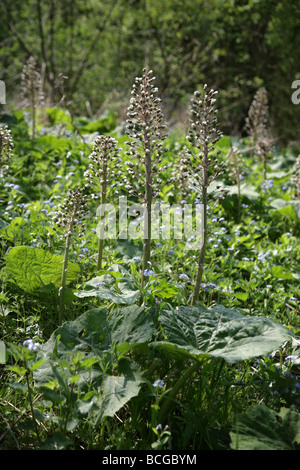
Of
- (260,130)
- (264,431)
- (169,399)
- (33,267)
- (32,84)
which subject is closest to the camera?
(264,431)

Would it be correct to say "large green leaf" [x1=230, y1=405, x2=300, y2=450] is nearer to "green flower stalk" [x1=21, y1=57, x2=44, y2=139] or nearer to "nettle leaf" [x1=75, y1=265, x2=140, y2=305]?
"nettle leaf" [x1=75, y1=265, x2=140, y2=305]

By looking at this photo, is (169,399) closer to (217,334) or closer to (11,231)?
(217,334)

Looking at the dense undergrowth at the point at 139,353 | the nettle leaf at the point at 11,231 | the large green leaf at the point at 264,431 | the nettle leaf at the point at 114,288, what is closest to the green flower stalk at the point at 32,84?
the dense undergrowth at the point at 139,353

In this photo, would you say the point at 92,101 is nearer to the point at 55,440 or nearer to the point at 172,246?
the point at 172,246

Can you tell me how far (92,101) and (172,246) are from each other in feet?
28.8

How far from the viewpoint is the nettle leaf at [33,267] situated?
270 centimetres

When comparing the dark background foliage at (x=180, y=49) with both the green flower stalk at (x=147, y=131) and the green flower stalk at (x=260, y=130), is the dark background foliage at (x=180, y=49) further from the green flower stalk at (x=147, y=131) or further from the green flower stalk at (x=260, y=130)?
the green flower stalk at (x=147, y=131)

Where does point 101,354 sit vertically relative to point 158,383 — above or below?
above

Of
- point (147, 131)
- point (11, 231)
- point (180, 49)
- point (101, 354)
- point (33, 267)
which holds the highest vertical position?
point (180, 49)

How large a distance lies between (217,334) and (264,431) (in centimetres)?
46

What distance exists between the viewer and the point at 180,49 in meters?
10.6

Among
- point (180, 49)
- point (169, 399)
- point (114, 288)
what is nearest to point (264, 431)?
point (169, 399)

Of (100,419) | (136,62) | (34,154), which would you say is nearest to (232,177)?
(34,154)

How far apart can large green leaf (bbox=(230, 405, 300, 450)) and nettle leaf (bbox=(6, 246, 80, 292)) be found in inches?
52.5
